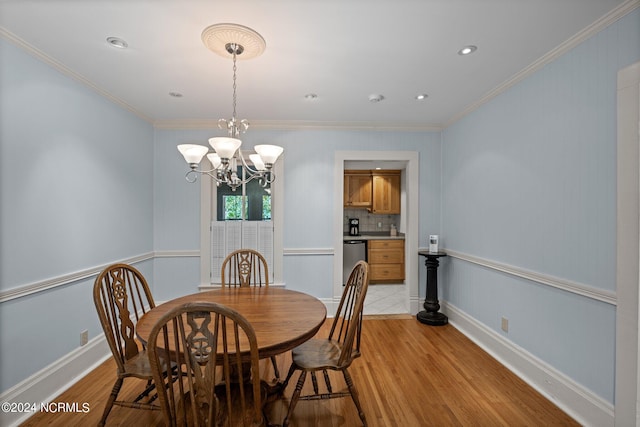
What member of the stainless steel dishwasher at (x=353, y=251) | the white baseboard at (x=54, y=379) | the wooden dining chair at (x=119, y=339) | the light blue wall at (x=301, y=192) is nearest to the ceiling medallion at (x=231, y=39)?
the wooden dining chair at (x=119, y=339)

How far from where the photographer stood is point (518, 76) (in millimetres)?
2479

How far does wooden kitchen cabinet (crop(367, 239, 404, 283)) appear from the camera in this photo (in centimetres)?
574

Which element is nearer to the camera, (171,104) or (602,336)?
(602,336)

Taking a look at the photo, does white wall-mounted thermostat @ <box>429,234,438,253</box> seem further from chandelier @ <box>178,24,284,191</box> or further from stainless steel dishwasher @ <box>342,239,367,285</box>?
chandelier @ <box>178,24,284,191</box>

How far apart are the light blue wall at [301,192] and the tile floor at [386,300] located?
83 cm

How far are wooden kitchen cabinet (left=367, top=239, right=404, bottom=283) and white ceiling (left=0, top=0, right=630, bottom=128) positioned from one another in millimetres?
3145

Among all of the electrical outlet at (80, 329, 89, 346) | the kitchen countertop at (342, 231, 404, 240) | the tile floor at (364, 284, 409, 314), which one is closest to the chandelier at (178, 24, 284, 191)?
the electrical outlet at (80, 329, 89, 346)

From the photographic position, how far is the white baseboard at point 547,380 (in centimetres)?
184

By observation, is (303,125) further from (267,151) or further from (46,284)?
(46,284)

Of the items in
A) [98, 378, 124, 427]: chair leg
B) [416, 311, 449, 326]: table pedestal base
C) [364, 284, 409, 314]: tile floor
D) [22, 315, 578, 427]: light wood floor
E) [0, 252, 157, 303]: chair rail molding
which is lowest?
[364, 284, 409, 314]: tile floor

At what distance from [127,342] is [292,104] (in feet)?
8.34

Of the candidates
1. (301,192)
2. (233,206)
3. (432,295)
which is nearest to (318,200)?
(301,192)

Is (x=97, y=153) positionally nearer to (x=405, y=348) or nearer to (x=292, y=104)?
(x=292, y=104)

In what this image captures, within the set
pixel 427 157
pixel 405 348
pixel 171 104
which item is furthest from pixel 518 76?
pixel 171 104
